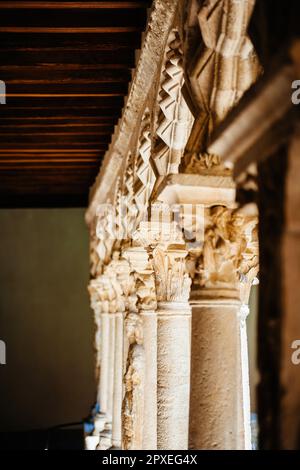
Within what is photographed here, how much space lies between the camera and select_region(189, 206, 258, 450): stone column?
10.5ft

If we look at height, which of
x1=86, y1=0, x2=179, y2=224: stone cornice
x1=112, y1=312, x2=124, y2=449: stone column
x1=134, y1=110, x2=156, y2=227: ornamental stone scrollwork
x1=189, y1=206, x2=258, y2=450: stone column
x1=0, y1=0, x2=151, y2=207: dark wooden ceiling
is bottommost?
x1=112, y1=312, x2=124, y2=449: stone column

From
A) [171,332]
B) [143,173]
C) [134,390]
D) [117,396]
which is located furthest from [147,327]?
[117,396]

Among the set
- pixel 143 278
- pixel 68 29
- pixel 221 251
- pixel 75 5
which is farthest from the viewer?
pixel 143 278

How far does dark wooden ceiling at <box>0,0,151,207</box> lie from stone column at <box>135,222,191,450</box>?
4.13ft

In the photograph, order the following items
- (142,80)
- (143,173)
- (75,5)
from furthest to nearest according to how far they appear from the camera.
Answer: (143,173) → (142,80) → (75,5)

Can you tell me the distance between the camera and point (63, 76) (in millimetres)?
5207


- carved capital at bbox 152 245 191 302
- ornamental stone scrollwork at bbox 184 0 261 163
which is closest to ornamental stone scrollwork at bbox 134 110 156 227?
carved capital at bbox 152 245 191 302

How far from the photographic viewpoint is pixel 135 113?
18.6ft

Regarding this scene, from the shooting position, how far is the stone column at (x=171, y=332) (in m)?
4.86

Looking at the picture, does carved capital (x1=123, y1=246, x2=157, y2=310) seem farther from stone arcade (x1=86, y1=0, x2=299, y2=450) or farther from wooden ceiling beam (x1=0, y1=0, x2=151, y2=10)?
wooden ceiling beam (x1=0, y1=0, x2=151, y2=10)

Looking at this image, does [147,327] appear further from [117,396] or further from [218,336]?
[218,336]

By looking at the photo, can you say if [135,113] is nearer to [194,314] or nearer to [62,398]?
[194,314]

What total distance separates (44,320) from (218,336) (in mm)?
8704
